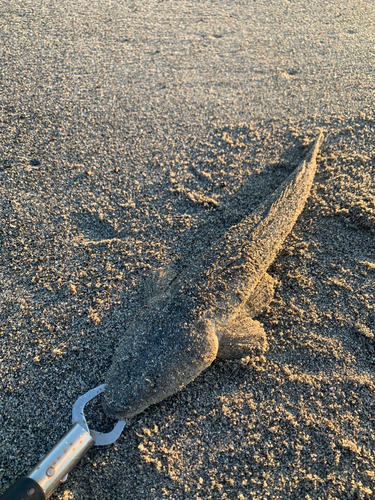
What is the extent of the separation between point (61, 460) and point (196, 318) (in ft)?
3.61

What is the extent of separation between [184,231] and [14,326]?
1.40 metres

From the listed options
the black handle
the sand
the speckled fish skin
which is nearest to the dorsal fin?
the speckled fish skin

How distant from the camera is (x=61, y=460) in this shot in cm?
198

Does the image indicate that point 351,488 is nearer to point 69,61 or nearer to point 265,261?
point 265,261

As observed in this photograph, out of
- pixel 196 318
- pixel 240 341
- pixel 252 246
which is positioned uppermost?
pixel 252 246

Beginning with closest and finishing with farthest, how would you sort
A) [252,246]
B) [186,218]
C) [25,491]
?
[25,491], [252,246], [186,218]

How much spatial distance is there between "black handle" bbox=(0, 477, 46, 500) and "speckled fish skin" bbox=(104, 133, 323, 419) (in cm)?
54

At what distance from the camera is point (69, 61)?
157 inches

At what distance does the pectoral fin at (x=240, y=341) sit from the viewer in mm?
2549

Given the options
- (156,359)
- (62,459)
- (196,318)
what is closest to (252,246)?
(196,318)

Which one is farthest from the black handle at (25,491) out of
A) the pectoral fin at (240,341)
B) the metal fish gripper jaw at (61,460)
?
the pectoral fin at (240,341)

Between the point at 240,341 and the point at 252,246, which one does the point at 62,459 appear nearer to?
the point at 240,341

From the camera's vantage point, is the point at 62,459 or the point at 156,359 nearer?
the point at 62,459

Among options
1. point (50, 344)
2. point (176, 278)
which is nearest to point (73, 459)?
point (50, 344)
